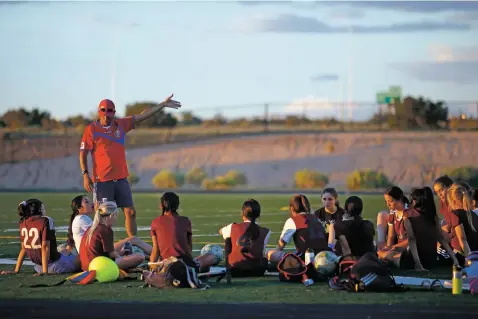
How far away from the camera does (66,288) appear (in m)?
12.3

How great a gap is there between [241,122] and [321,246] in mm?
39871

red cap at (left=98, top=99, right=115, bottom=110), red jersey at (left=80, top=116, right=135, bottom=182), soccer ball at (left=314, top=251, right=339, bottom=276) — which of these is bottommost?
soccer ball at (left=314, top=251, right=339, bottom=276)

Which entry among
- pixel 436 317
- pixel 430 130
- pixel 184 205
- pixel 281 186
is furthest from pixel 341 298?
pixel 430 130

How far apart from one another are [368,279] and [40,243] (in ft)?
13.4

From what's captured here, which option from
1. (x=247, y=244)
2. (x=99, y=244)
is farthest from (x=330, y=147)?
(x=99, y=244)

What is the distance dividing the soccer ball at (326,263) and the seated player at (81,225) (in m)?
2.46

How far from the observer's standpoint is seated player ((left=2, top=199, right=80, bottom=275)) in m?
13.6

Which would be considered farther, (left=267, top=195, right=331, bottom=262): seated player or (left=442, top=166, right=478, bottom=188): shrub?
(left=442, top=166, right=478, bottom=188): shrub

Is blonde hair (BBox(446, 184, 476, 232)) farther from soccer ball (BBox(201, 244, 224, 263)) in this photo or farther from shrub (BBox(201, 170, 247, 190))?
shrub (BBox(201, 170, 247, 190))

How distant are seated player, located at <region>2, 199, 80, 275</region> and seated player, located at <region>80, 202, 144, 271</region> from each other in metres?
0.50

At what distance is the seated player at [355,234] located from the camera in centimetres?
1330

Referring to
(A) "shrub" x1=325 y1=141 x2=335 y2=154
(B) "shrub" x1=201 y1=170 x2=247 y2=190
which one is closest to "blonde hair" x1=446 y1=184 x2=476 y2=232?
(B) "shrub" x1=201 y1=170 x2=247 y2=190

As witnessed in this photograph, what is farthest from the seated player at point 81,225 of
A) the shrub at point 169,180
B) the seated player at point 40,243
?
the shrub at point 169,180

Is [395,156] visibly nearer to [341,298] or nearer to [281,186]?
[281,186]
